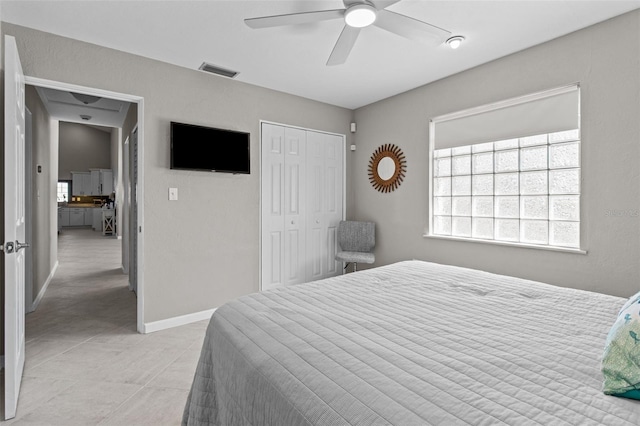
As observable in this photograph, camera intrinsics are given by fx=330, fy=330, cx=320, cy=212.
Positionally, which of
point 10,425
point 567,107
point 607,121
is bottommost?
point 10,425

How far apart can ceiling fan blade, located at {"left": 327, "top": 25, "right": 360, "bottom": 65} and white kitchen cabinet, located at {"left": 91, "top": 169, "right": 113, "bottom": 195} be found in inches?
496

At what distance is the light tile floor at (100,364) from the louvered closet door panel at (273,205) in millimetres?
986

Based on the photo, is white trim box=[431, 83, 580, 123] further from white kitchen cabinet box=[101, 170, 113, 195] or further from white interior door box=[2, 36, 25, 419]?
white kitchen cabinet box=[101, 170, 113, 195]

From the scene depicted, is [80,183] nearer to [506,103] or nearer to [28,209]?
[28,209]

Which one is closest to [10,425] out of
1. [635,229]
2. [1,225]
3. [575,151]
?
[1,225]

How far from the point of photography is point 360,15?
6.41ft

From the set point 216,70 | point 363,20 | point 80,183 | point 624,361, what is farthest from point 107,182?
point 624,361

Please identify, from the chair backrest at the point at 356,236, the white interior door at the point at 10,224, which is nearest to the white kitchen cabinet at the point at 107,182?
the chair backrest at the point at 356,236

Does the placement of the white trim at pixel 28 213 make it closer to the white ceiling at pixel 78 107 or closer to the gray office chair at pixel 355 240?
the white ceiling at pixel 78 107

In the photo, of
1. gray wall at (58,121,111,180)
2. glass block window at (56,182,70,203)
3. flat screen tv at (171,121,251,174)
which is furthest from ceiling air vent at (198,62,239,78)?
glass block window at (56,182,70,203)

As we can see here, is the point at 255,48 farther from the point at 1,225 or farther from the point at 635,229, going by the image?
the point at 635,229

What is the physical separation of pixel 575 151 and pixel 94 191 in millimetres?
14137

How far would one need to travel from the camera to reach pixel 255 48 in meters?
2.85

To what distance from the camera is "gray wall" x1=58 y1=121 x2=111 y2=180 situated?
38.7 ft
